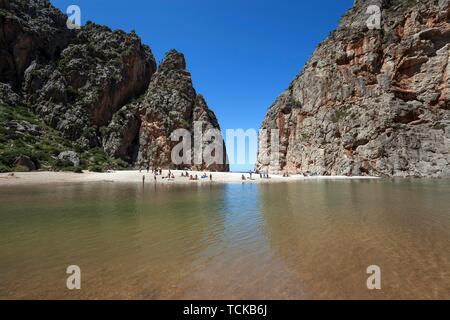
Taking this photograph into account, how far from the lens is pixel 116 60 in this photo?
76500mm

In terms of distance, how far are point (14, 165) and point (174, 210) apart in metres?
35.1

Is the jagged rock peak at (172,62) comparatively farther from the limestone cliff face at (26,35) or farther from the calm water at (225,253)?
the calm water at (225,253)

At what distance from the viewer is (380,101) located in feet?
173

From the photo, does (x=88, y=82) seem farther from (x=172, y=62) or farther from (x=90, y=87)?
(x=172, y=62)

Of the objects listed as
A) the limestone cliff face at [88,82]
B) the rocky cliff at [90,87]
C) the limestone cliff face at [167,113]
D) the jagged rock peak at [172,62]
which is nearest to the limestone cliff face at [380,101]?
the limestone cliff face at [167,113]

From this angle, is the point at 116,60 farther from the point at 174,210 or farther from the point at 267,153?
the point at 174,210

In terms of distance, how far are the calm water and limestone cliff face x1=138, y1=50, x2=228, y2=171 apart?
2135 inches

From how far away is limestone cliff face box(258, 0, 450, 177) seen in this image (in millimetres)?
48906

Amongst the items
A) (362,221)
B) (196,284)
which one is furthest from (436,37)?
(196,284)

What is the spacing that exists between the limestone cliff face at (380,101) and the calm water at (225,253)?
132 ft

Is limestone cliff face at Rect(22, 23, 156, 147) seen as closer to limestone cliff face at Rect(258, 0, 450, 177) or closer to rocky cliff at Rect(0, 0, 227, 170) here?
rocky cliff at Rect(0, 0, 227, 170)

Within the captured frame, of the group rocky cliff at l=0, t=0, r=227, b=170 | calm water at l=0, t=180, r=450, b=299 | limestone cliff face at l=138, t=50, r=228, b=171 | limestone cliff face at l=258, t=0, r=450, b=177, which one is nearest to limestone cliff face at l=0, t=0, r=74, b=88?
rocky cliff at l=0, t=0, r=227, b=170

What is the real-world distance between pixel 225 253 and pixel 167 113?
6687cm
